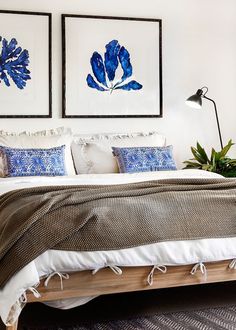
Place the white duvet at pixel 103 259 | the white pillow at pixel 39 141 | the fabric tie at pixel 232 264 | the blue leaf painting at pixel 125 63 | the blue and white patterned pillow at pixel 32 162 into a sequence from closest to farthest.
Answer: the white duvet at pixel 103 259, the fabric tie at pixel 232 264, the blue and white patterned pillow at pixel 32 162, the white pillow at pixel 39 141, the blue leaf painting at pixel 125 63

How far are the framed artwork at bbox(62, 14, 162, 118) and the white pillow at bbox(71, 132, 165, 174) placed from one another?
370mm

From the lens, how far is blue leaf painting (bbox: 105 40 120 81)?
16.0ft

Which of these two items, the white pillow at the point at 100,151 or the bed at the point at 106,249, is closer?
the bed at the point at 106,249

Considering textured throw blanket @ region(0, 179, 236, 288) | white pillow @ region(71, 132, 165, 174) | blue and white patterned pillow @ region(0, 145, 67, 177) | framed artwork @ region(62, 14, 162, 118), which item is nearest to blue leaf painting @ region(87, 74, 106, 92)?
framed artwork @ region(62, 14, 162, 118)

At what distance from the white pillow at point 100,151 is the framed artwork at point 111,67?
0.37m

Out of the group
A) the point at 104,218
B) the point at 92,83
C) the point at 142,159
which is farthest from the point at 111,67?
the point at 104,218

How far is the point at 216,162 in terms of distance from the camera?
16.0 ft

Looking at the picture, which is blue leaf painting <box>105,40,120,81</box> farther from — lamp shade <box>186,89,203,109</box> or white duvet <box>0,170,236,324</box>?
white duvet <box>0,170,236,324</box>

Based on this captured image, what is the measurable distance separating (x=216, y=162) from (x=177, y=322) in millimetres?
2349

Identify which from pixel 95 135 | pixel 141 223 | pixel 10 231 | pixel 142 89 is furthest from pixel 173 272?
pixel 142 89

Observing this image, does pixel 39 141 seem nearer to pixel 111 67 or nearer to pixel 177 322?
pixel 111 67

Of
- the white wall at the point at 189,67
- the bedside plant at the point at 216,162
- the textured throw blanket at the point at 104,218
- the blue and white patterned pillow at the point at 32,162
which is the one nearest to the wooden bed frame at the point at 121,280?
the textured throw blanket at the point at 104,218

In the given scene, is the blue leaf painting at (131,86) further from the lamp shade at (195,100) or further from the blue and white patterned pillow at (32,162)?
the blue and white patterned pillow at (32,162)

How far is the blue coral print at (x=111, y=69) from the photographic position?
4.88 m
